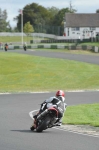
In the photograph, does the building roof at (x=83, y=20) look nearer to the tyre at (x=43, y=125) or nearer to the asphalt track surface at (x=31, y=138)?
the asphalt track surface at (x=31, y=138)

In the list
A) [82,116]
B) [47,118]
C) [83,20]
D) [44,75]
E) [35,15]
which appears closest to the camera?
[47,118]

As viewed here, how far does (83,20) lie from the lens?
13775 centimetres

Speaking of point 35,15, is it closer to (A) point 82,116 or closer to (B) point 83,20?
(B) point 83,20

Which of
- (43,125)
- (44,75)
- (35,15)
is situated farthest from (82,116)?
(35,15)

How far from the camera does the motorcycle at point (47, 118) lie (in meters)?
14.5

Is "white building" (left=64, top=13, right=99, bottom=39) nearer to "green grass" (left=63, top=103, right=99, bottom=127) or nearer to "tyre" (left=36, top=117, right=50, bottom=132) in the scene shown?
"green grass" (left=63, top=103, right=99, bottom=127)

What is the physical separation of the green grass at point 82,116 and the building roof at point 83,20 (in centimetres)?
11396

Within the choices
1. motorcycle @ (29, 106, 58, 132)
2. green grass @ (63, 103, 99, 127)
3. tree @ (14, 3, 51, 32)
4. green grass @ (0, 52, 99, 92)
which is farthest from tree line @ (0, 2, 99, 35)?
motorcycle @ (29, 106, 58, 132)

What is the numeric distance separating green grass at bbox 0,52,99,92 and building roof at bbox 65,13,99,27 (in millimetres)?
78767

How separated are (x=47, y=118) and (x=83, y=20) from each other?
125 m

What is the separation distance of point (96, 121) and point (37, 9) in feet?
555

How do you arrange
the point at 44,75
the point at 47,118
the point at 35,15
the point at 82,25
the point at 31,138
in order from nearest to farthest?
the point at 31,138 → the point at 47,118 → the point at 44,75 → the point at 82,25 → the point at 35,15

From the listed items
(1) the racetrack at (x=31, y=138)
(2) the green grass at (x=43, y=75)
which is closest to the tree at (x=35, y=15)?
(2) the green grass at (x=43, y=75)

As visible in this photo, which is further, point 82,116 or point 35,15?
point 35,15
